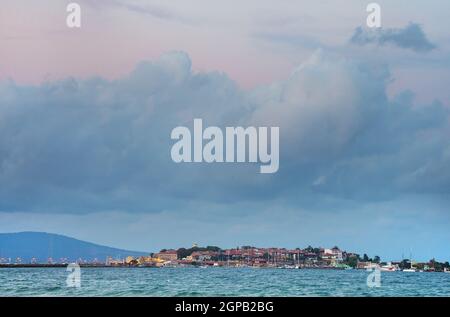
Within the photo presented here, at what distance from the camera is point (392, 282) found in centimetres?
5591

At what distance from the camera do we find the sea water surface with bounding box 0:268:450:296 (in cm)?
4375

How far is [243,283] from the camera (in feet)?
149

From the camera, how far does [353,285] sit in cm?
5119

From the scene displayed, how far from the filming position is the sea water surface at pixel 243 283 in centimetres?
4375
